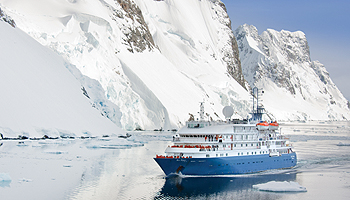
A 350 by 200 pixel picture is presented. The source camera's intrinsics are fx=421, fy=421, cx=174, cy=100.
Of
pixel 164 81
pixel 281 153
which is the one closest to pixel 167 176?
pixel 281 153

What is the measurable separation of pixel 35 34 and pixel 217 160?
179 feet

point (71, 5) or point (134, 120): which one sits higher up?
point (71, 5)

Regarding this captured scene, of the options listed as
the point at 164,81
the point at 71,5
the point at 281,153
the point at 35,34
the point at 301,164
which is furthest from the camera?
the point at 164,81

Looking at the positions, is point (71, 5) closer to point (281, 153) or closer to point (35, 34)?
point (35, 34)

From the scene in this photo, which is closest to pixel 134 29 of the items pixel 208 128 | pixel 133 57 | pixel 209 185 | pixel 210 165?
pixel 133 57

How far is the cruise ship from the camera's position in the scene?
36875 millimetres

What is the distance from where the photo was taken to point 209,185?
3381 cm

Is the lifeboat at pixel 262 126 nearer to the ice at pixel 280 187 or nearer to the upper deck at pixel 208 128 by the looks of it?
the upper deck at pixel 208 128

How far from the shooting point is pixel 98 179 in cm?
3447

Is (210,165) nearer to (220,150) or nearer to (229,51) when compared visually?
(220,150)

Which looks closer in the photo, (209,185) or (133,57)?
(209,185)

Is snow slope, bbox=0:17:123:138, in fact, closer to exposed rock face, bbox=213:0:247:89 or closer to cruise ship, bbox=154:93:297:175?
cruise ship, bbox=154:93:297:175

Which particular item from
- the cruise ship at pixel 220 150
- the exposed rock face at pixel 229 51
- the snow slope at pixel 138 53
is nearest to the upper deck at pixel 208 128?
the cruise ship at pixel 220 150

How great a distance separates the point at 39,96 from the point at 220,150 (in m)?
33.1
